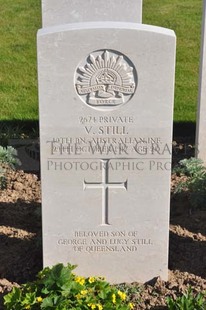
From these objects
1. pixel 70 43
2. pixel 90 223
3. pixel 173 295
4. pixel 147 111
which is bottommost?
pixel 173 295

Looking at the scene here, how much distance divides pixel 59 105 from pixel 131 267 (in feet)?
4.16

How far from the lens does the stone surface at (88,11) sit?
627 centimetres

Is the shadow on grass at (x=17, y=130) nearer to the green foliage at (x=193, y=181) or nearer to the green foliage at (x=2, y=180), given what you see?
the green foliage at (x=2, y=180)

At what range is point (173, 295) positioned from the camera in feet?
14.2

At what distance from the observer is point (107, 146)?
13.9 ft

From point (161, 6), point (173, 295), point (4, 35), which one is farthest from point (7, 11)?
point (173, 295)

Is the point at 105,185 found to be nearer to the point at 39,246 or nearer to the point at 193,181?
the point at 39,246

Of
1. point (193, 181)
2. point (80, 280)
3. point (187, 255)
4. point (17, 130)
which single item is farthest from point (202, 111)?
point (80, 280)

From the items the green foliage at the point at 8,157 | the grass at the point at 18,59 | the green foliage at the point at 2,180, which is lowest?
the green foliage at the point at 2,180

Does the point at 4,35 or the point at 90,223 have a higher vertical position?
the point at 4,35

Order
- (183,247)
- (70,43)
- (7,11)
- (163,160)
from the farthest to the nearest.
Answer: (7,11) → (183,247) → (163,160) → (70,43)

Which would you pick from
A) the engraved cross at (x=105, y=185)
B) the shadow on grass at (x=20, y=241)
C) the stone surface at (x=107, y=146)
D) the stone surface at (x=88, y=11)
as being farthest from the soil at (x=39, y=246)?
the stone surface at (x=88, y=11)

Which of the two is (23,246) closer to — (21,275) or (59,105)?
(21,275)

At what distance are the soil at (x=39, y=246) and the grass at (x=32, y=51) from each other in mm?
2139
